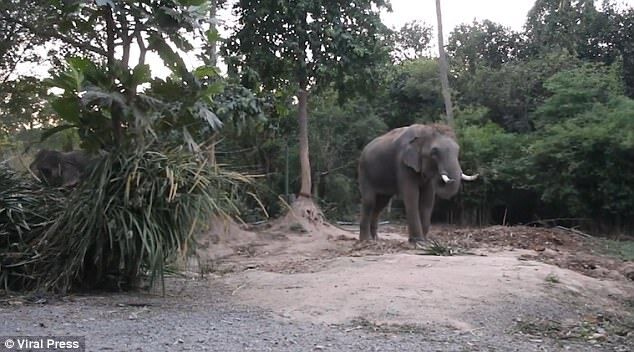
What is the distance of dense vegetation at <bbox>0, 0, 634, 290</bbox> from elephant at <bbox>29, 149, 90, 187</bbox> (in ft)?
0.92

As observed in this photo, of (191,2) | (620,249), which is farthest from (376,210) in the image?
(191,2)

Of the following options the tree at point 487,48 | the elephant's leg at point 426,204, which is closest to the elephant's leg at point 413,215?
the elephant's leg at point 426,204

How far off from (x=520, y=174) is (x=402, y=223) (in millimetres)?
4920

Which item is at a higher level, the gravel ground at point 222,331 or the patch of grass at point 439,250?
the patch of grass at point 439,250

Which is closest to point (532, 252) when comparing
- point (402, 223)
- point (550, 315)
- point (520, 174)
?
point (550, 315)

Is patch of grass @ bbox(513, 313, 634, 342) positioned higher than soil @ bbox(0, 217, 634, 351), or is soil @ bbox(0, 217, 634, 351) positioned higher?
soil @ bbox(0, 217, 634, 351)

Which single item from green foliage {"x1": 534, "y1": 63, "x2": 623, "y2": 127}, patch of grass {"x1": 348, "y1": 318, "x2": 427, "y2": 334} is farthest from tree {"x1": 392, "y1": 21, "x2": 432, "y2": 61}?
patch of grass {"x1": 348, "y1": 318, "x2": 427, "y2": 334}

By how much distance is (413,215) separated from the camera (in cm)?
1370

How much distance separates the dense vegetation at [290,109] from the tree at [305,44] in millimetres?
48

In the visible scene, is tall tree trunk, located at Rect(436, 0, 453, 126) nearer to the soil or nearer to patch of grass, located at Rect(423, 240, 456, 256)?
patch of grass, located at Rect(423, 240, 456, 256)

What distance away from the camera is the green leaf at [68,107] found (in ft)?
27.9

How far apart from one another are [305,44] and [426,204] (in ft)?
20.8

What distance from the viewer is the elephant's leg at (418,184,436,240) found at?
14141 millimetres

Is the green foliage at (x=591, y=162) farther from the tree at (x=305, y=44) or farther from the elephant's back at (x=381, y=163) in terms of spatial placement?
the elephant's back at (x=381, y=163)
